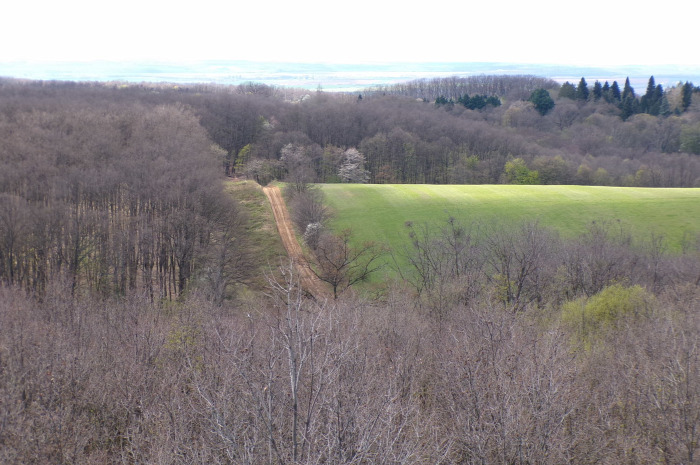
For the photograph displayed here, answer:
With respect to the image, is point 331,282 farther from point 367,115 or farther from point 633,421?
point 367,115

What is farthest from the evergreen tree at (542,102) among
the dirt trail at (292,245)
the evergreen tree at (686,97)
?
the dirt trail at (292,245)

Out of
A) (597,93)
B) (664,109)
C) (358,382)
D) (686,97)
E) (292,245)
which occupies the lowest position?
(292,245)

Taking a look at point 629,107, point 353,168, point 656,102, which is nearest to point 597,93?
point 629,107

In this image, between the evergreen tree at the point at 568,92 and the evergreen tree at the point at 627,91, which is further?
the evergreen tree at the point at 568,92

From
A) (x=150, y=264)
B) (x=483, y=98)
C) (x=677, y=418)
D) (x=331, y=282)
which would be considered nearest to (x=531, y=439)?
(x=677, y=418)

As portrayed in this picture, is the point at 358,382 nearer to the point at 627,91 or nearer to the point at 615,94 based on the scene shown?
the point at 615,94

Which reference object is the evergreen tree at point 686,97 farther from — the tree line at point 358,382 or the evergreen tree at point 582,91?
the tree line at point 358,382
